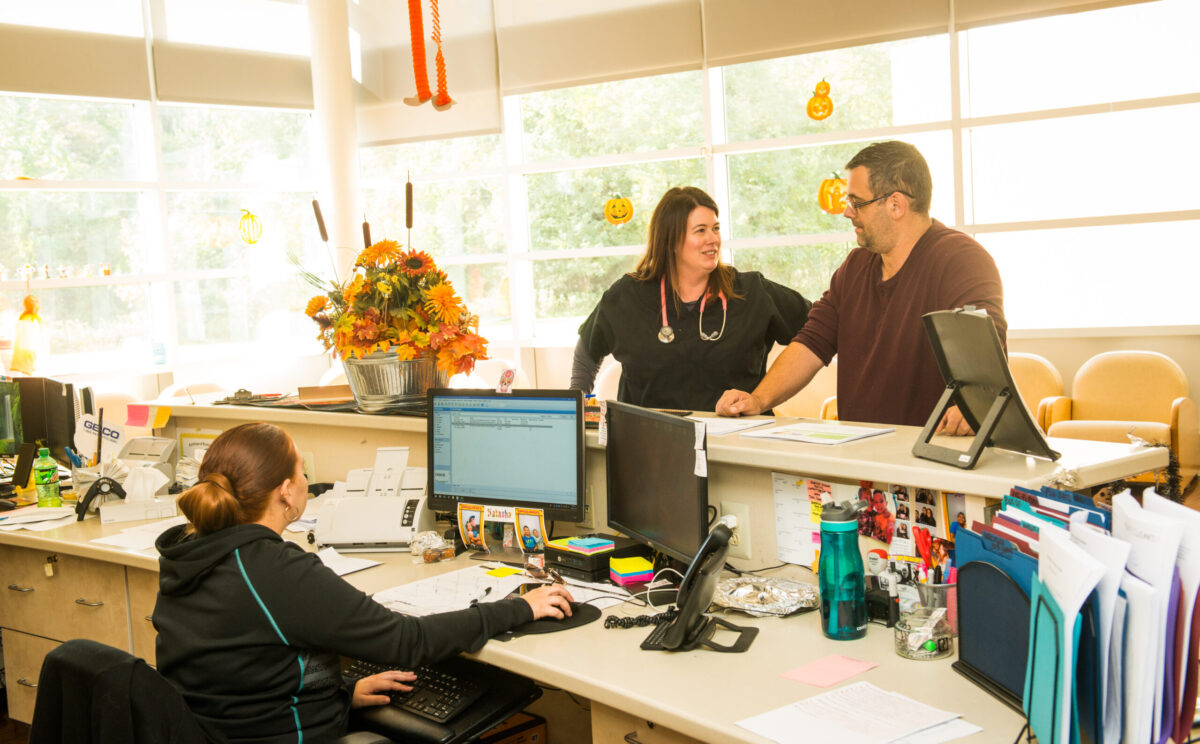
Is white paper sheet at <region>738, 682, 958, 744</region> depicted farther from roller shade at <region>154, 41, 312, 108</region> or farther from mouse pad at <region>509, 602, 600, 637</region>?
roller shade at <region>154, 41, 312, 108</region>

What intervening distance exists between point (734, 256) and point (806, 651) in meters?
5.04

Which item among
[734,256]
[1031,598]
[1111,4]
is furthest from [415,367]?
[1111,4]

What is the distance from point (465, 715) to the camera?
1.88 meters

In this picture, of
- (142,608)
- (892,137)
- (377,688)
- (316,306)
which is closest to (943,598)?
(377,688)

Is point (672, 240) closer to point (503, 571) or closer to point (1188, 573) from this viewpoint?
point (503, 571)

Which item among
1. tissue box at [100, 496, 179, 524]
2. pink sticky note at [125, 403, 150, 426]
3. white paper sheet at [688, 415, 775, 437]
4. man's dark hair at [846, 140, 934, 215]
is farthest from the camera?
pink sticky note at [125, 403, 150, 426]

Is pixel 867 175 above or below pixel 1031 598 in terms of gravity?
above

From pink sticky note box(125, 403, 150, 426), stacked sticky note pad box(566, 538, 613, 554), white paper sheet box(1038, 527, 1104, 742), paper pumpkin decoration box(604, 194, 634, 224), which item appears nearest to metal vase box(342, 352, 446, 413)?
stacked sticky note pad box(566, 538, 613, 554)

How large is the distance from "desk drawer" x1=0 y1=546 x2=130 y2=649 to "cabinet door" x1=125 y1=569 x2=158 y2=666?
0.11ft

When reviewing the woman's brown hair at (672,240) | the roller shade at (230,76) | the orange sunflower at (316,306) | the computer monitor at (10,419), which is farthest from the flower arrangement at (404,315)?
the roller shade at (230,76)

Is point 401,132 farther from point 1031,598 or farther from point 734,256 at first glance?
point 1031,598

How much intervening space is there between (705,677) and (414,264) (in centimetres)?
165

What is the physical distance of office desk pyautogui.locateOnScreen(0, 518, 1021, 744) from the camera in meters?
1.44

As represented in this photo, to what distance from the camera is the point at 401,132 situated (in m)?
7.41
